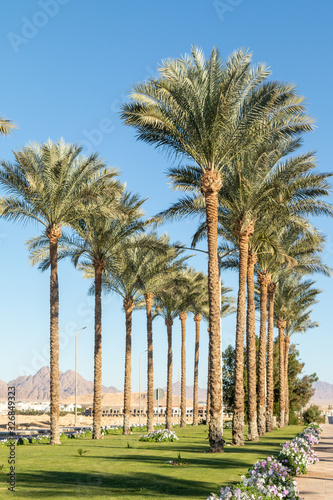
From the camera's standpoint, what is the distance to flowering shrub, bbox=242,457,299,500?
9.66 meters

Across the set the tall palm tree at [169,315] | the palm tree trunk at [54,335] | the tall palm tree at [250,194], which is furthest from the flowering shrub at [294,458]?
the tall palm tree at [169,315]

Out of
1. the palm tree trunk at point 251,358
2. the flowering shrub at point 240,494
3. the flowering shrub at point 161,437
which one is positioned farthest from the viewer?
the palm tree trunk at point 251,358

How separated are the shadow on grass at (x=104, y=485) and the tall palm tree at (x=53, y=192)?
11.0 meters

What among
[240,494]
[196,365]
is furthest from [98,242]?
[196,365]

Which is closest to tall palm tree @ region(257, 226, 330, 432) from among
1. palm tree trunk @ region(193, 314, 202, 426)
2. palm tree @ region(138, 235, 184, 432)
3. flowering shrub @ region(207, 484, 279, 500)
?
palm tree @ region(138, 235, 184, 432)

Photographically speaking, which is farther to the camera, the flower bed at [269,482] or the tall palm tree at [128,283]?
the tall palm tree at [128,283]

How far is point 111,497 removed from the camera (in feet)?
35.8

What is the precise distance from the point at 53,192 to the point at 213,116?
7471 mm

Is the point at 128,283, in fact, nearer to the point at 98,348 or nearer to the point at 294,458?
the point at 98,348

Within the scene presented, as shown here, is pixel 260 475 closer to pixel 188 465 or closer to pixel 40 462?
pixel 188 465

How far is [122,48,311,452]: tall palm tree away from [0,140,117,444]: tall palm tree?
4.23 meters

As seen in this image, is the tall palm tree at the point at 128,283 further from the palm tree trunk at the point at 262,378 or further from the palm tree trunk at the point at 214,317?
the palm tree trunk at the point at 214,317

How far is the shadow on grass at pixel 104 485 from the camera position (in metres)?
11.3

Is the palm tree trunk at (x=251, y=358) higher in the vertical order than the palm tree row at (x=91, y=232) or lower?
lower
